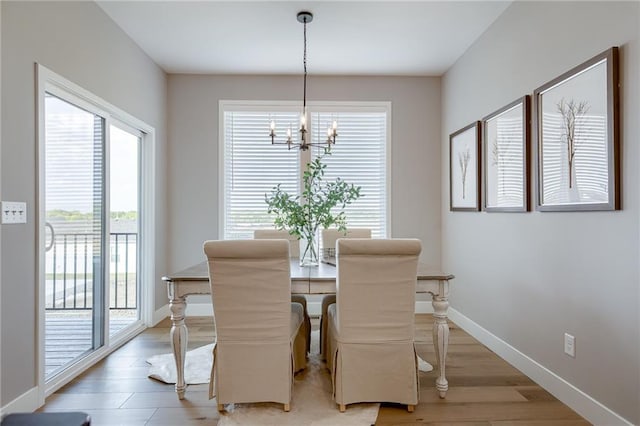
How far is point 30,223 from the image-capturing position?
2217 mm

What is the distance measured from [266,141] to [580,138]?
3.13 metres

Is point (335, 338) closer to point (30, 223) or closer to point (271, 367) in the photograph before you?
point (271, 367)

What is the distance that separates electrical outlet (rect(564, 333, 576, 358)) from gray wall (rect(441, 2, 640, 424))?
0.03m

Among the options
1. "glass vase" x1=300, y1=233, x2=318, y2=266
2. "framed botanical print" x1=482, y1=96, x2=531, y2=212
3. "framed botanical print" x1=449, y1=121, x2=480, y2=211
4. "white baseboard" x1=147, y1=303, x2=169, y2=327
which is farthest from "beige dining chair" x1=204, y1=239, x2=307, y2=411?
"framed botanical print" x1=449, y1=121, x2=480, y2=211

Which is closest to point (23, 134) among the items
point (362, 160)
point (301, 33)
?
point (301, 33)

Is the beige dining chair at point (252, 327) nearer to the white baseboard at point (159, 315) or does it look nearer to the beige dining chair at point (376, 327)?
the beige dining chair at point (376, 327)

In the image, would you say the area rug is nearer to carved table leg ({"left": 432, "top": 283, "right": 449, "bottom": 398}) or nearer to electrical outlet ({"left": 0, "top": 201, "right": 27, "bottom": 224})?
carved table leg ({"left": 432, "top": 283, "right": 449, "bottom": 398})

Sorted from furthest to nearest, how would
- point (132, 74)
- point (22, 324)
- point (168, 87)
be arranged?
point (168, 87)
point (132, 74)
point (22, 324)

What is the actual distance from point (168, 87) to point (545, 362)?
446cm

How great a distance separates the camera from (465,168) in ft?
12.3

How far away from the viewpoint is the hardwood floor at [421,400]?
211 centimetres

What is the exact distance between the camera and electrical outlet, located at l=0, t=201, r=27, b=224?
2.00m

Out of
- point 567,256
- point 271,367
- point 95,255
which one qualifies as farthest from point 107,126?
point 567,256

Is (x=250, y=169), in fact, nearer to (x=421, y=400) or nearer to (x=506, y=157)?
(x=506, y=157)
